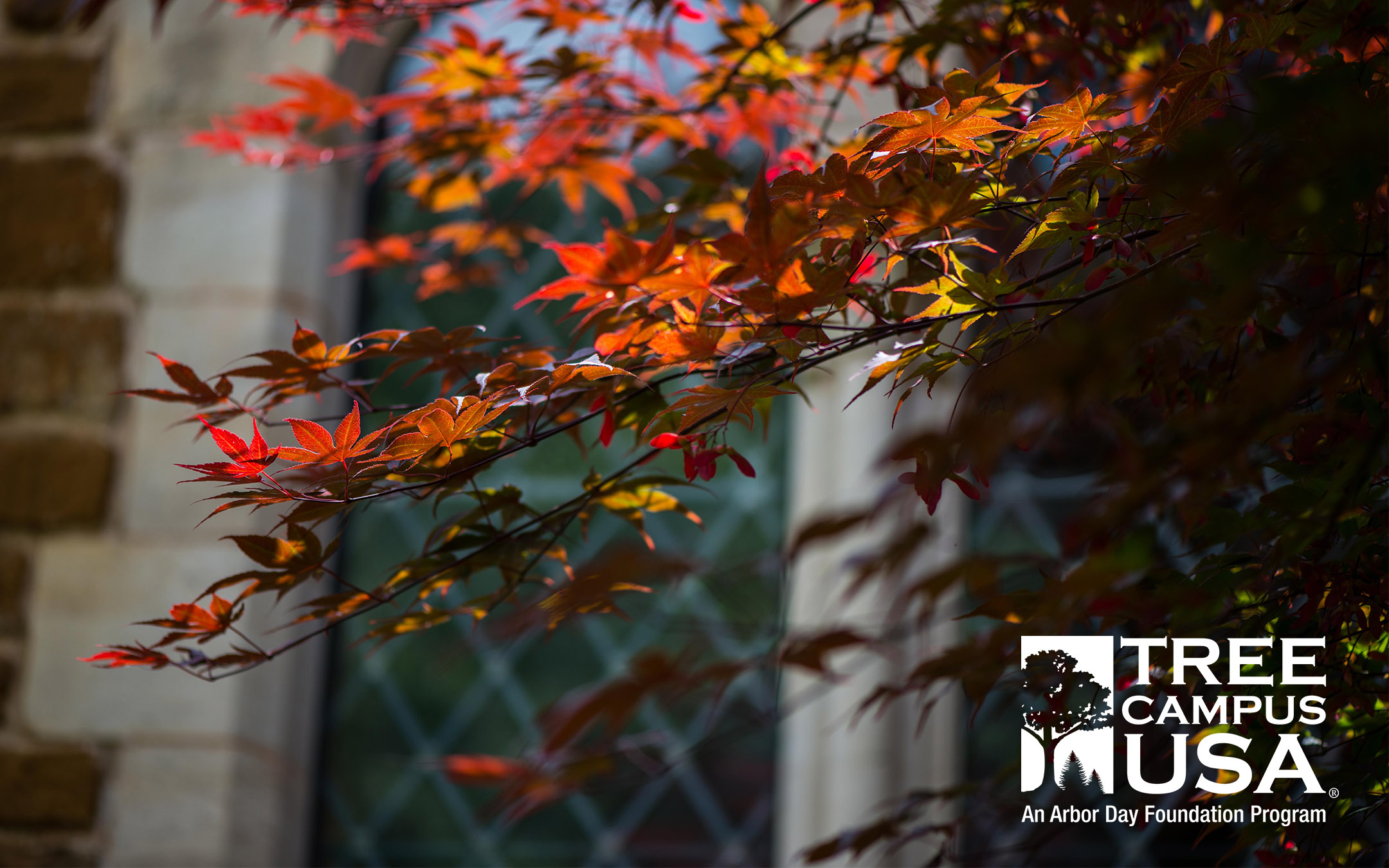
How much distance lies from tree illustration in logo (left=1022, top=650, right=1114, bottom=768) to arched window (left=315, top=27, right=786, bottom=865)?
994mm

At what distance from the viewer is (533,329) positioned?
224cm

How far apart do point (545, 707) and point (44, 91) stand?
5.36 feet

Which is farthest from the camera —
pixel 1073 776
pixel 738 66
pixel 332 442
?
pixel 1073 776

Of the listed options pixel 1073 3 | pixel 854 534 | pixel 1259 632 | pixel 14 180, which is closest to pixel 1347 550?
pixel 1259 632

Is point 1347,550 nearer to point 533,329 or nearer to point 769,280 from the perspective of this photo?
point 769,280

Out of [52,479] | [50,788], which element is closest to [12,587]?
[52,479]

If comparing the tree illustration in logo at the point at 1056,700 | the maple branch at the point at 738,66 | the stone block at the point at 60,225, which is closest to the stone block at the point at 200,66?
the stone block at the point at 60,225

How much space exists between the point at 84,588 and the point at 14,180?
2.84ft

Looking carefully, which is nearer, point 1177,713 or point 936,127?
point 936,127

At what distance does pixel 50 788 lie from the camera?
1.92 metres

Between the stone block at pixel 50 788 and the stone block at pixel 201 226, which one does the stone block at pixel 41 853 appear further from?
the stone block at pixel 201 226

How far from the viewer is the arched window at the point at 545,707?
204 cm

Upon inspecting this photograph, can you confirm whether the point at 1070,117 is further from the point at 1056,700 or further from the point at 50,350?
the point at 50,350

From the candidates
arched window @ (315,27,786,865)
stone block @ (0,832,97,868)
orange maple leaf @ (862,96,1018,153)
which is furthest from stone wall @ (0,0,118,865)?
orange maple leaf @ (862,96,1018,153)
